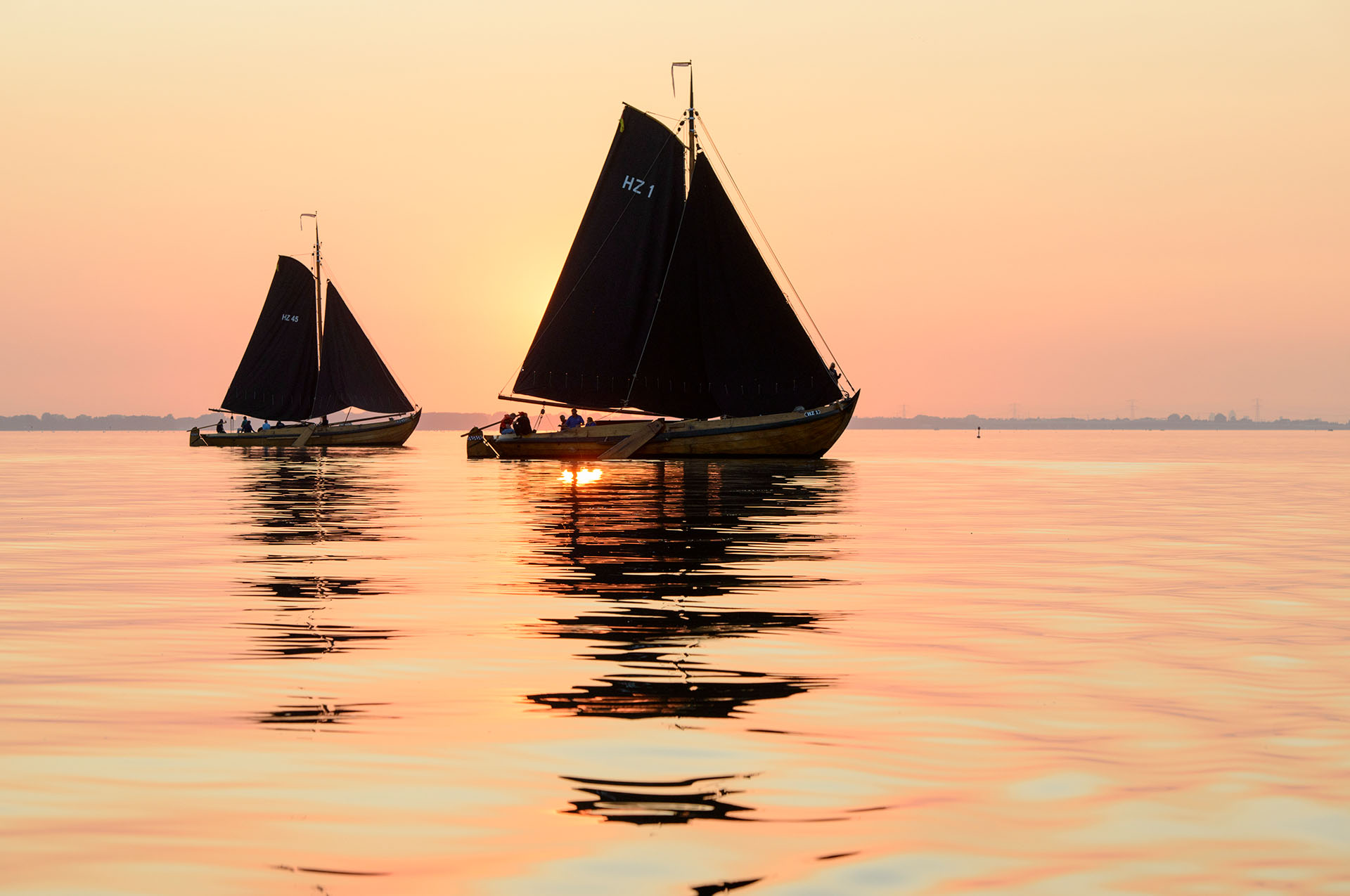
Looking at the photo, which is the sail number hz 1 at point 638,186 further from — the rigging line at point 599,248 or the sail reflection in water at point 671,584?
the sail reflection in water at point 671,584

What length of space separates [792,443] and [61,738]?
176 feet

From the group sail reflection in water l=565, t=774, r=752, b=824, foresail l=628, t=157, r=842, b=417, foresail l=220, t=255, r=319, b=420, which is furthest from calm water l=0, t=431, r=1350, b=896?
foresail l=220, t=255, r=319, b=420

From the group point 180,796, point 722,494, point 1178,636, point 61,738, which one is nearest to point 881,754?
point 180,796

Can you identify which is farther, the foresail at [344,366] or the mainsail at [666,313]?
the foresail at [344,366]

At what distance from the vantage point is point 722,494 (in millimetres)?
35406

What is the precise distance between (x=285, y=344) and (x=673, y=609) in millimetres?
83447

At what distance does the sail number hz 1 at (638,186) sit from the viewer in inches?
2336

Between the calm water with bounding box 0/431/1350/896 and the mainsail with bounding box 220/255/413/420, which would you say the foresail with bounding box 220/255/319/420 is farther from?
the calm water with bounding box 0/431/1350/896

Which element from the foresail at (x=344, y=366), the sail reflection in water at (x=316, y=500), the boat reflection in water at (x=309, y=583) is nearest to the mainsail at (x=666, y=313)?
the sail reflection in water at (x=316, y=500)

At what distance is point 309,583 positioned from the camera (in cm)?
1561

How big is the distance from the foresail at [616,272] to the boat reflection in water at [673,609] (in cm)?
2581

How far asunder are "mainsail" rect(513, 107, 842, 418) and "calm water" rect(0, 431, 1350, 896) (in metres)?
37.3

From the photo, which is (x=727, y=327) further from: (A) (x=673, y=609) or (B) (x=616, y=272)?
(A) (x=673, y=609)

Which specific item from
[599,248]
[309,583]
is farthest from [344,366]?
[309,583]
